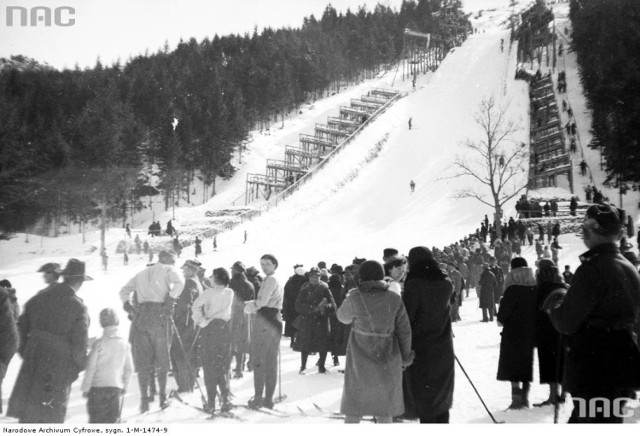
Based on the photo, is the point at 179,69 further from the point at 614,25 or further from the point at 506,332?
the point at 506,332

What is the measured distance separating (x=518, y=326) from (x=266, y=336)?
2.25 m

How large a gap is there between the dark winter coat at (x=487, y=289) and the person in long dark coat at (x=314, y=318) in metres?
A: 3.78

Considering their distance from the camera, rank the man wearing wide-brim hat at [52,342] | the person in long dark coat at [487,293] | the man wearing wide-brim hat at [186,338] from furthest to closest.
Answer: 1. the person in long dark coat at [487,293]
2. the man wearing wide-brim hat at [186,338]
3. the man wearing wide-brim hat at [52,342]

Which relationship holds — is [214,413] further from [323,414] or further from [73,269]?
[73,269]

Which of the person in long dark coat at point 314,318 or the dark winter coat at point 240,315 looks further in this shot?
the person in long dark coat at point 314,318

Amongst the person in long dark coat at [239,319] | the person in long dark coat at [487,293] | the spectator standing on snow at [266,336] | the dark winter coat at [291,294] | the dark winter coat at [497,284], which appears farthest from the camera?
the dark winter coat at [497,284]

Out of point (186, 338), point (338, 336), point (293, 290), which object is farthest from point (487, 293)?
point (186, 338)

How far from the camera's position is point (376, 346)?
319 centimetres

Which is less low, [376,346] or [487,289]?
[376,346]

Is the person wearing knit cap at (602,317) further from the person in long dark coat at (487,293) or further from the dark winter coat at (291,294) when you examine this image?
the person in long dark coat at (487,293)

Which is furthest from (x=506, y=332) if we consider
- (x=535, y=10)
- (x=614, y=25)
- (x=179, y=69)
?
(x=535, y=10)

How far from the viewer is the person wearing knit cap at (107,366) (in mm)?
3275

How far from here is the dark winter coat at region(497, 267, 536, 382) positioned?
4125mm
